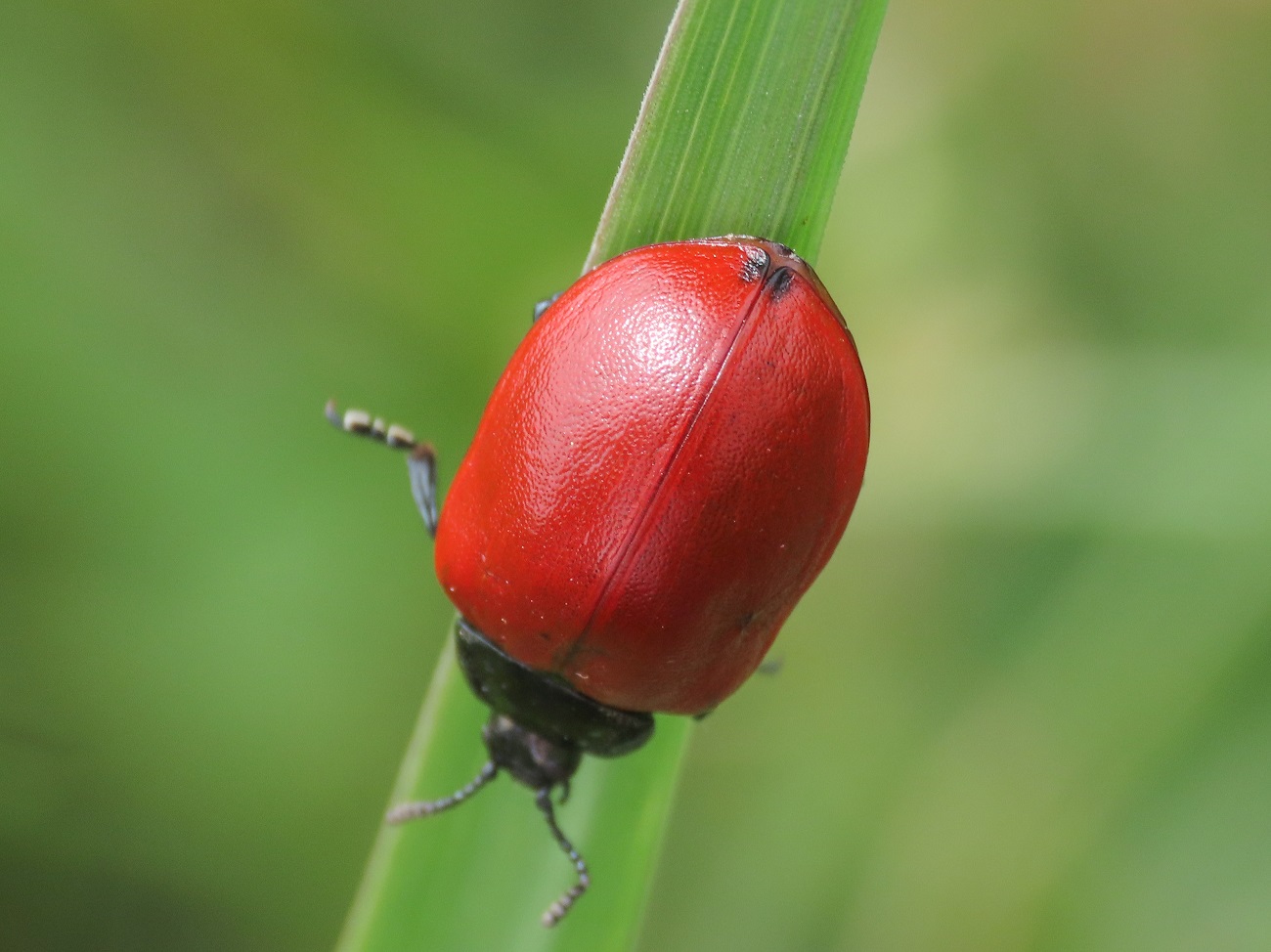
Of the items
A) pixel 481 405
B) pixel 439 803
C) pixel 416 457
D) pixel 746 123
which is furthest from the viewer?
pixel 481 405

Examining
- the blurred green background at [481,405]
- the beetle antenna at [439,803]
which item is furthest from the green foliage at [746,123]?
the blurred green background at [481,405]

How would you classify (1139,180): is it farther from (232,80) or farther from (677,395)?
(232,80)

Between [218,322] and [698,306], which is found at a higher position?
[698,306]

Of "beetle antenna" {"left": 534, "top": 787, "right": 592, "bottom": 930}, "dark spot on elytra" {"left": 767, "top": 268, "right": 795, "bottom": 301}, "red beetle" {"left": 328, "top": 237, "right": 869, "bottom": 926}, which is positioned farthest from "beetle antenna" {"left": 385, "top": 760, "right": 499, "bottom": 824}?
"dark spot on elytra" {"left": 767, "top": 268, "right": 795, "bottom": 301}

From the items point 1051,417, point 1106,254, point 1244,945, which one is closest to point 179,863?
point 1051,417

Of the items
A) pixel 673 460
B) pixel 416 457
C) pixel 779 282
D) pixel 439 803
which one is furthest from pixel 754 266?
pixel 439 803

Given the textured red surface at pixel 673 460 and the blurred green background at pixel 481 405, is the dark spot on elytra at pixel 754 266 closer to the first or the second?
the textured red surface at pixel 673 460

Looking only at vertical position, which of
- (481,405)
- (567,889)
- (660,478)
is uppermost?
(660,478)

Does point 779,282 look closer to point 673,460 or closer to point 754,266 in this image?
point 754,266
